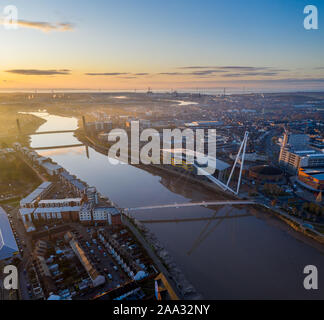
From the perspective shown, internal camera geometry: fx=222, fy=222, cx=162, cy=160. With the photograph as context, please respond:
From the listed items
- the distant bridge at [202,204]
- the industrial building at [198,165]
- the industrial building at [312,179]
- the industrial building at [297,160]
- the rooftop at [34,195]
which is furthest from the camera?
the industrial building at [297,160]

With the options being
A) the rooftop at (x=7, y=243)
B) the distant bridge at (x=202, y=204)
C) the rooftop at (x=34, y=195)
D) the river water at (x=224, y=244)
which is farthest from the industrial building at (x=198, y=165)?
the rooftop at (x=7, y=243)

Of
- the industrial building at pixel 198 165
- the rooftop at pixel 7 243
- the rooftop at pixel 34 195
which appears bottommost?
the rooftop at pixel 7 243

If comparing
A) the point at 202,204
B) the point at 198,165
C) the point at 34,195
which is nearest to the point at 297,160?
the point at 198,165

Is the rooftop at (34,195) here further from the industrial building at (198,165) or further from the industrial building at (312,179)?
the industrial building at (312,179)

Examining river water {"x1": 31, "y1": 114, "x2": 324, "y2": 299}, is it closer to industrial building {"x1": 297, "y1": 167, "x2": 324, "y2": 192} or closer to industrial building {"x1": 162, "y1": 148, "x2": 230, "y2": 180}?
industrial building {"x1": 162, "y1": 148, "x2": 230, "y2": 180}

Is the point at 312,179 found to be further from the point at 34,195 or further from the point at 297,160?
the point at 34,195

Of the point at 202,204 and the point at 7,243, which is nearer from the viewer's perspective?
the point at 7,243

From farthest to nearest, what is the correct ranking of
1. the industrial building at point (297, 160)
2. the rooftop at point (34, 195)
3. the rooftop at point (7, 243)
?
the industrial building at point (297, 160) < the rooftop at point (34, 195) < the rooftop at point (7, 243)

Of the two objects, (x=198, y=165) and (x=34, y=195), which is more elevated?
(x=198, y=165)
